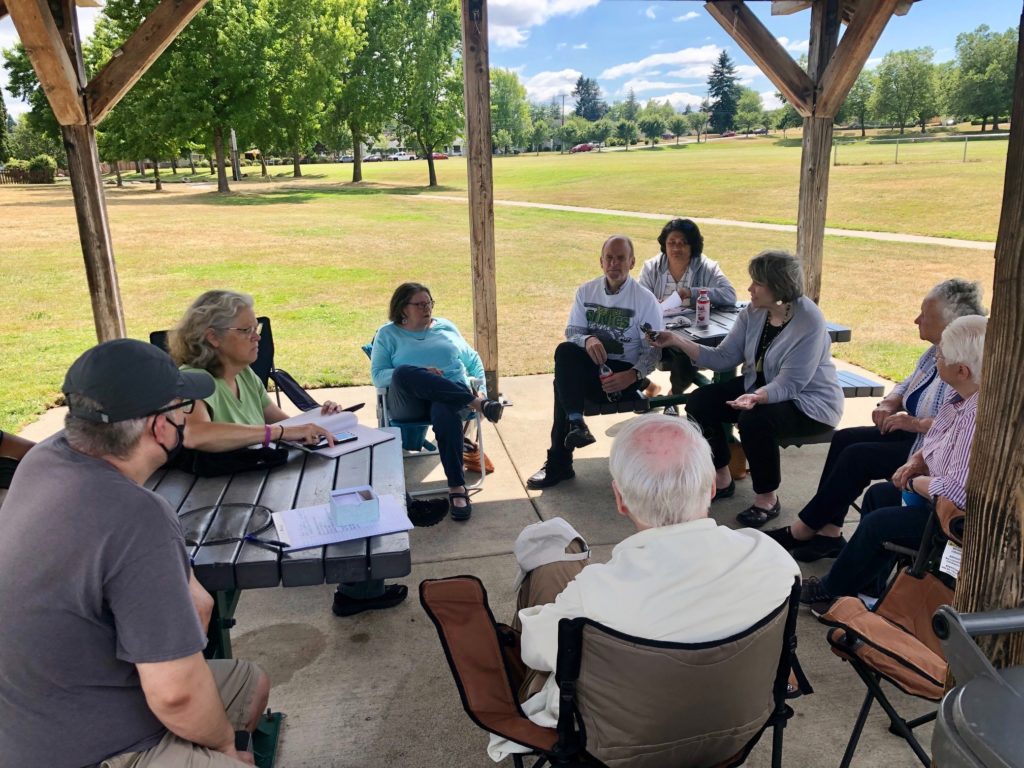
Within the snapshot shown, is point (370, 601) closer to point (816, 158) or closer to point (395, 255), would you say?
point (816, 158)

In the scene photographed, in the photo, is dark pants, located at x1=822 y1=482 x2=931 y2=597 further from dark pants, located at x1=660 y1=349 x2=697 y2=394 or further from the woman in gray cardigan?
dark pants, located at x1=660 y1=349 x2=697 y2=394

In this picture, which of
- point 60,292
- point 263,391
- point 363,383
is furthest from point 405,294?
point 60,292

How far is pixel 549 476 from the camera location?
14.8 feet

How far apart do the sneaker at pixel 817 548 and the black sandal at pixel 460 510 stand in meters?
1.61

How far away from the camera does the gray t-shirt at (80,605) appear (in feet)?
4.67

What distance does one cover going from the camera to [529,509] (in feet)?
13.7

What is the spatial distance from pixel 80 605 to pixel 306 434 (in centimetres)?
149

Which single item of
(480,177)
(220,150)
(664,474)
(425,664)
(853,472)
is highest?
(220,150)

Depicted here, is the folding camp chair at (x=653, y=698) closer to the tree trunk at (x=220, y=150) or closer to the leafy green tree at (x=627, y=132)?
the tree trunk at (x=220, y=150)

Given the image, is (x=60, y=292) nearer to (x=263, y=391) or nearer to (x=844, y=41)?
(x=263, y=391)

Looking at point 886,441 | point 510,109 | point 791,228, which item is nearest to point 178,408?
point 886,441

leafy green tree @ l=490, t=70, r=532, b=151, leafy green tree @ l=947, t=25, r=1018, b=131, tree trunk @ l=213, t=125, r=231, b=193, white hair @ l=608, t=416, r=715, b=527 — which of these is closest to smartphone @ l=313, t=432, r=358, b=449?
white hair @ l=608, t=416, r=715, b=527

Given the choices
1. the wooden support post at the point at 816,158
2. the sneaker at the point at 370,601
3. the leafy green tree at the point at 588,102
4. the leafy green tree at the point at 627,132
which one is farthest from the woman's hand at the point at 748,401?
the leafy green tree at the point at 588,102

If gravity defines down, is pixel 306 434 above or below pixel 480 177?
below
